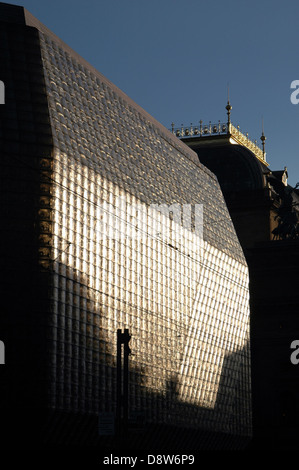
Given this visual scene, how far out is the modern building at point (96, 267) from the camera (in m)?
69.9

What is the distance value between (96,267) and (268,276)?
153 feet

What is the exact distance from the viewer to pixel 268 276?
121375 millimetres

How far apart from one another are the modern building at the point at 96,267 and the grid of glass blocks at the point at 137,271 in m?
0.19

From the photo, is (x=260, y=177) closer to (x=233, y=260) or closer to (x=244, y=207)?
(x=244, y=207)

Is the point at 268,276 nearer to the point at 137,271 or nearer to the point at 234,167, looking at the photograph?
the point at 234,167

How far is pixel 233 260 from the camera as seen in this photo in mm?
115688

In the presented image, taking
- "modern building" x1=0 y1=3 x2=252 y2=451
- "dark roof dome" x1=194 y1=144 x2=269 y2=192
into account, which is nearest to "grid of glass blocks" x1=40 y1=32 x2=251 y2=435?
"modern building" x1=0 y1=3 x2=252 y2=451

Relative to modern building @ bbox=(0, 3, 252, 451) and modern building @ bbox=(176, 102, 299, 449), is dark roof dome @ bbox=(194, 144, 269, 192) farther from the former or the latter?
modern building @ bbox=(0, 3, 252, 451)

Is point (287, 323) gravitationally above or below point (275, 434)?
above

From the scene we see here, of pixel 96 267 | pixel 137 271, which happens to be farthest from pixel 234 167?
pixel 96 267

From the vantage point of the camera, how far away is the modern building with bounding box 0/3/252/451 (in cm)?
6988

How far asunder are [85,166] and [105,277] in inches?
376

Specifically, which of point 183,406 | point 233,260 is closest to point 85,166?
point 183,406

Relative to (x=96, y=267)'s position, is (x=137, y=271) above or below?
above
